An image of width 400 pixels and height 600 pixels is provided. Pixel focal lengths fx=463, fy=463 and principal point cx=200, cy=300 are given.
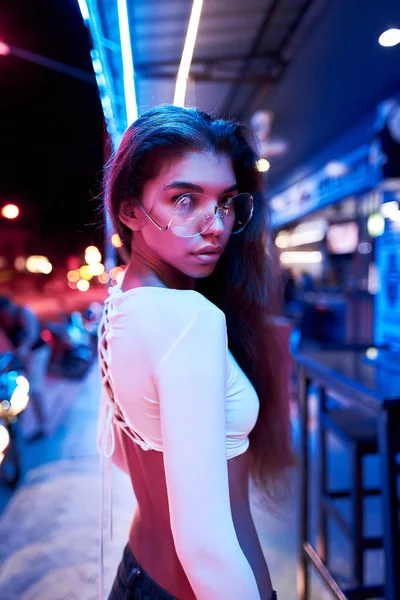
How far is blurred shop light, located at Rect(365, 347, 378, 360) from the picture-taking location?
2023 millimetres

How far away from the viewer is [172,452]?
2.01ft

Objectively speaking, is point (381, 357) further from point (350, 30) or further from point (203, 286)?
point (350, 30)

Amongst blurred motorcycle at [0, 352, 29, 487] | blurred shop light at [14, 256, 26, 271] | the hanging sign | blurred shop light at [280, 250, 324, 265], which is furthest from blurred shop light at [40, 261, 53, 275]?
blurred shop light at [280, 250, 324, 265]

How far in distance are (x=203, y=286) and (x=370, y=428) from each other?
1.32 meters

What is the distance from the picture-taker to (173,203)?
2.42 ft

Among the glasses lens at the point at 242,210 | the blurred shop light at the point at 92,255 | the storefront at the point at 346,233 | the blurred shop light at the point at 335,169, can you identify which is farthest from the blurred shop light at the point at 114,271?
the blurred shop light at the point at 335,169

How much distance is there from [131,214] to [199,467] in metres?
0.42

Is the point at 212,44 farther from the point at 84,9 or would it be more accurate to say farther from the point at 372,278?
the point at 372,278

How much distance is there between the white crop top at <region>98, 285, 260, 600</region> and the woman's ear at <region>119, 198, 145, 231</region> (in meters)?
0.16


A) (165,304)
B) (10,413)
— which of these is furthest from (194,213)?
Answer: (10,413)

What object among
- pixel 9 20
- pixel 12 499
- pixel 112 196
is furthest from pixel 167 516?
pixel 12 499

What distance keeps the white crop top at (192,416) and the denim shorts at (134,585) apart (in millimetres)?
191

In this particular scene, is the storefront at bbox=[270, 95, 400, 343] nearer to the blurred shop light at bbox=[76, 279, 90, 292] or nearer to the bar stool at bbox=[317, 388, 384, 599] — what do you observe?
the bar stool at bbox=[317, 388, 384, 599]

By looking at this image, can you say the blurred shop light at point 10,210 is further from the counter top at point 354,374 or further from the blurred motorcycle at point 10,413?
the blurred motorcycle at point 10,413
